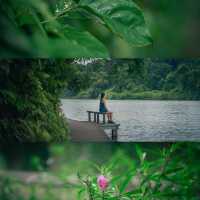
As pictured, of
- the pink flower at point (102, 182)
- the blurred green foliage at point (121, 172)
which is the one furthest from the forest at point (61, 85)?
the pink flower at point (102, 182)

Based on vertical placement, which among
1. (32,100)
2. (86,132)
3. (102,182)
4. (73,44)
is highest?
(73,44)

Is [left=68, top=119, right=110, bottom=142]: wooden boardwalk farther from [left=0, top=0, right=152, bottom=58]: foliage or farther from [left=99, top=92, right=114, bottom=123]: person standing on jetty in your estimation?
[left=0, top=0, right=152, bottom=58]: foliage

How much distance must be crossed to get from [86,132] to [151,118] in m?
0.27

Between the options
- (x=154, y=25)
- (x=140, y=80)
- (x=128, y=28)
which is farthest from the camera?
(x=140, y=80)

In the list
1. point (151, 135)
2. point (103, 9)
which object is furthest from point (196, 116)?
point (103, 9)

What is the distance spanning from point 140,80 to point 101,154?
0.33m

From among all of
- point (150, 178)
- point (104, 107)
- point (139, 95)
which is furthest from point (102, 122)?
point (150, 178)

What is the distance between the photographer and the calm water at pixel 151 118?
153 cm

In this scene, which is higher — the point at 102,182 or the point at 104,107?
the point at 104,107

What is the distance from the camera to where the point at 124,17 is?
4.29 feet

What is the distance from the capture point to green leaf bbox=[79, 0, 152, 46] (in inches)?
51.7

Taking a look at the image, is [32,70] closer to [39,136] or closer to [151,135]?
[39,136]

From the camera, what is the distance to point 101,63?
4.89 feet

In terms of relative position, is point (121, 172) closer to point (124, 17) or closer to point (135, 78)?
point (135, 78)
